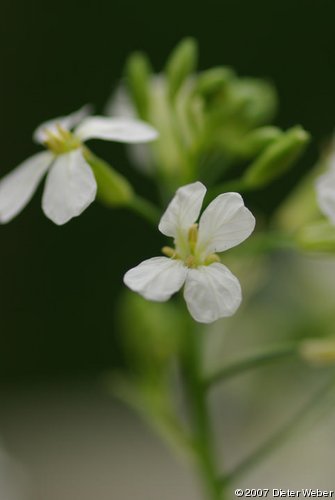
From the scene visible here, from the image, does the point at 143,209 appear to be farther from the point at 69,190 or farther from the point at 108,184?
the point at 69,190

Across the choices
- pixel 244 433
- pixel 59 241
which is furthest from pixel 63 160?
pixel 59 241

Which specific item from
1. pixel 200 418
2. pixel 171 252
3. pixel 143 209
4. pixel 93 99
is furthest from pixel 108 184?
pixel 93 99

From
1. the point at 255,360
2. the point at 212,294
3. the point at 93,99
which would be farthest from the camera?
the point at 93,99

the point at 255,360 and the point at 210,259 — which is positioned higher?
the point at 210,259

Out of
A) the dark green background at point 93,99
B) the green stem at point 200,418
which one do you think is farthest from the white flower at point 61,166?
the dark green background at point 93,99

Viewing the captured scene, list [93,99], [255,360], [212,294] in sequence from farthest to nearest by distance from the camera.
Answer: [93,99] < [255,360] < [212,294]

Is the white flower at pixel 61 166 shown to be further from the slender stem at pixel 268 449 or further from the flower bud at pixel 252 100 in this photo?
the slender stem at pixel 268 449
